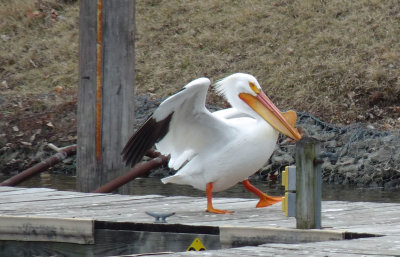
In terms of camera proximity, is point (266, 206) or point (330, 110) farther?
point (330, 110)

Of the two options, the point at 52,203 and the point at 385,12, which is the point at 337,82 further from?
the point at 52,203

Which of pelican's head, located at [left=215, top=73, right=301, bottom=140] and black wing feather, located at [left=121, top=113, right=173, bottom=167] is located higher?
pelican's head, located at [left=215, top=73, right=301, bottom=140]

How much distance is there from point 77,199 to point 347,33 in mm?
10064

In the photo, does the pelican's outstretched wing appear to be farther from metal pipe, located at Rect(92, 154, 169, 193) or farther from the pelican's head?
metal pipe, located at Rect(92, 154, 169, 193)

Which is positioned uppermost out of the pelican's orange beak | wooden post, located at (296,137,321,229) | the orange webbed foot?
the pelican's orange beak

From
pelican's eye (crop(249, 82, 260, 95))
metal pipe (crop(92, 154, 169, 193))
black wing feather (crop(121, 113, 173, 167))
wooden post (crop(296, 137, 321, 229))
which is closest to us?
wooden post (crop(296, 137, 321, 229))

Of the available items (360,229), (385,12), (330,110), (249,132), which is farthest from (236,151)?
(385,12)

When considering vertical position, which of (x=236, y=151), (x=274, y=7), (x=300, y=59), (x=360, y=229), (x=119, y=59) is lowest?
(x=360, y=229)

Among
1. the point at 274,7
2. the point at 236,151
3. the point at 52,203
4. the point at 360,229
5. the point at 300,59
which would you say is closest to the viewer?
the point at 360,229

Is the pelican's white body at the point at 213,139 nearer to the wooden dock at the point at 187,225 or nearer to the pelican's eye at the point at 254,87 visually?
the pelican's eye at the point at 254,87

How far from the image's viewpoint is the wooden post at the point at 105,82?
695 centimetres

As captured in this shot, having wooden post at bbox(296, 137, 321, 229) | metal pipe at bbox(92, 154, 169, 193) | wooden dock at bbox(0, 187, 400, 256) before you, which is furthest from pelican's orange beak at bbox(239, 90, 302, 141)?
wooden post at bbox(296, 137, 321, 229)

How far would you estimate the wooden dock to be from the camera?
4.49 meters

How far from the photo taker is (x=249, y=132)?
6145 mm
